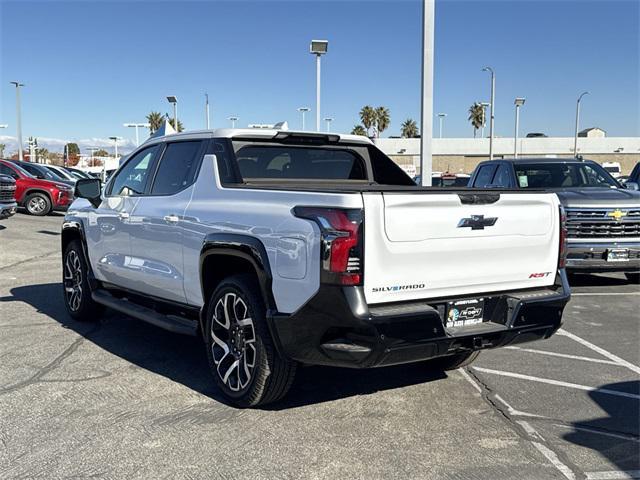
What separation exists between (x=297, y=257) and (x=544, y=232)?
179 centimetres

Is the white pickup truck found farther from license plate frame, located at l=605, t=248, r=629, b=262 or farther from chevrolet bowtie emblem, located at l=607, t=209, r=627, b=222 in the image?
chevrolet bowtie emblem, located at l=607, t=209, r=627, b=222

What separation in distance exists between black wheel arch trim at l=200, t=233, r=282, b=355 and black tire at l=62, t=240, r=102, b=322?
2.78 m

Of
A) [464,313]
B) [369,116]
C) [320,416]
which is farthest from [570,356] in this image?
[369,116]

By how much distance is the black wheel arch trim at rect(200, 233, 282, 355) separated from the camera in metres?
3.92

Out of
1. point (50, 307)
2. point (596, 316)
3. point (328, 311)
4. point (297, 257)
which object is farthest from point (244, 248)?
point (596, 316)

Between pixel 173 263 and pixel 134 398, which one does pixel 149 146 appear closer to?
pixel 173 263

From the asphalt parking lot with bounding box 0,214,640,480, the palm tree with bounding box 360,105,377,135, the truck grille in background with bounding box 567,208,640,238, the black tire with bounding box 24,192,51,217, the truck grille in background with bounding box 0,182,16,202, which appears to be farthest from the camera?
the palm tree with bounding box 360,105,377,135

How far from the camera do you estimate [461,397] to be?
4.66 metres

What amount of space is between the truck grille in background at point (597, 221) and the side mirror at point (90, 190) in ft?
20.1

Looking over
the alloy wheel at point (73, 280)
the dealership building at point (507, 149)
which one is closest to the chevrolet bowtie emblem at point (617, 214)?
the alloy wheel at point (73, 280)

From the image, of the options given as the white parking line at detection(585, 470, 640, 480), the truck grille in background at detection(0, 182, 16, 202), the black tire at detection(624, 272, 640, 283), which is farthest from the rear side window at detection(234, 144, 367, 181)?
the truck grille in background at detection(0, 182, 16, 202)

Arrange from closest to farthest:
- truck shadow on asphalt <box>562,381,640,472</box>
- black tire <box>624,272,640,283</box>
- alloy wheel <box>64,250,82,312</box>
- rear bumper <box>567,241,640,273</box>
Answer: truck shadow on asphalt <box>562,381,640,472</box> → alloy wheel <box>64,250,82,312</box> → rear bumper <box>567,241,640,273</box> → black tire <box>624,272,640,283</box>

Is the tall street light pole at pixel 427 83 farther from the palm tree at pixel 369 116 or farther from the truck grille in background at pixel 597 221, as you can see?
the palm tree at pixel 369 116

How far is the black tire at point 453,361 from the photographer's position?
5246 mm
